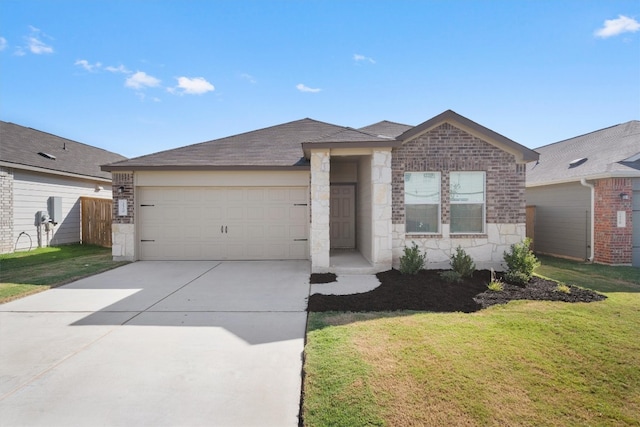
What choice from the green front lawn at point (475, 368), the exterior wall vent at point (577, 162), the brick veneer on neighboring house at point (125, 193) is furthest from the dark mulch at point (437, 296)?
the brick veneer on neighboring house at point (125, 193)

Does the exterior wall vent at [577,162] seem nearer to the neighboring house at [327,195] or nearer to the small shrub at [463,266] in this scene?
the neighboring house at [327,195]

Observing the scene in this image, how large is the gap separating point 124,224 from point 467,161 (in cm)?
1000

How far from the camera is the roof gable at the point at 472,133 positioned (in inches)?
311

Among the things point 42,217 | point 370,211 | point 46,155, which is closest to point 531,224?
point 370,211

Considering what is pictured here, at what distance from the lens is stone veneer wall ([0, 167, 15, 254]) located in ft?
36.9

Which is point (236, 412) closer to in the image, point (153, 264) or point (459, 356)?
point (459, 356)

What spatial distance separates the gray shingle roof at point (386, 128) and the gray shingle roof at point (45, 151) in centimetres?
1229

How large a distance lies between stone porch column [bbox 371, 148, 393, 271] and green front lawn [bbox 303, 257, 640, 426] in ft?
9.36

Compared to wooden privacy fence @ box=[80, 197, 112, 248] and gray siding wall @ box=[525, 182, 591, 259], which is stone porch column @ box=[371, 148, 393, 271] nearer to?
gray siding wall @ box=[525, 182, 591, 259]

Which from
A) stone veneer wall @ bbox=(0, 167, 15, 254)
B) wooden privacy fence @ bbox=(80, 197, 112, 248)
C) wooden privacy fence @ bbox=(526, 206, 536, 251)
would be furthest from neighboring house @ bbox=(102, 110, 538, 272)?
wooden privacy fence @ bbox=(526, 206, 536, 251)

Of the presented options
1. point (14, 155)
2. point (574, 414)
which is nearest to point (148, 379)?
point (574, 414)

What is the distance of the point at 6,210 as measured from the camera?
37.2 ft

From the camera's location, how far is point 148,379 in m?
3.29

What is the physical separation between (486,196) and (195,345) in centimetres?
735
